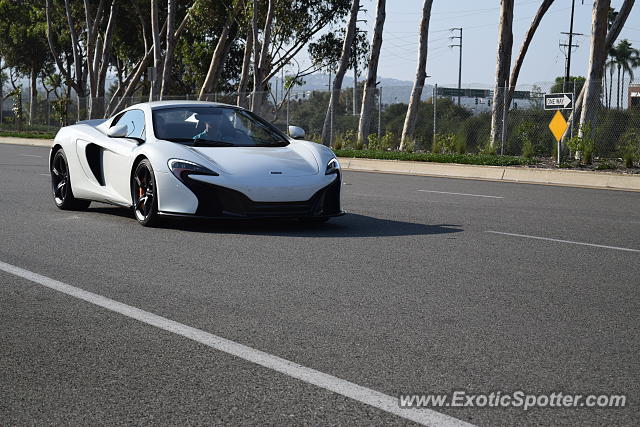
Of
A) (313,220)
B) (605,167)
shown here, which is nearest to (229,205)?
(313,220)

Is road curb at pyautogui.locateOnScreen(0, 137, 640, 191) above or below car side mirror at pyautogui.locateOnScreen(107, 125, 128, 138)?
below

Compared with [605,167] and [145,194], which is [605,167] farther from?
[145,194]

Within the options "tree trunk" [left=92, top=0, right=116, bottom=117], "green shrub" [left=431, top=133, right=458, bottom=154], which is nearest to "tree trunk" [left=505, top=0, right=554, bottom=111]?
"green shrub" [left=431, top=133, right=458, bottom=154]

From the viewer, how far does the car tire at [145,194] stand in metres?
10.1

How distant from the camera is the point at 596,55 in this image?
24.3 metres

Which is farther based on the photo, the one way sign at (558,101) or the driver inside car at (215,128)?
the one way sign at (558,101)

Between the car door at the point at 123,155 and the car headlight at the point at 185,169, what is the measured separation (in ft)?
2.93

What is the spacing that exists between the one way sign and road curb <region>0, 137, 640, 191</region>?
110 inches

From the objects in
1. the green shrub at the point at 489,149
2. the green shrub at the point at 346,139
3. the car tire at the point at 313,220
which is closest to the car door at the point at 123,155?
the car tire at the point at 313,220

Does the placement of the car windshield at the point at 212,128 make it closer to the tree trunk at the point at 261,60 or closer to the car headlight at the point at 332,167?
the car headlight at the point at 332,167

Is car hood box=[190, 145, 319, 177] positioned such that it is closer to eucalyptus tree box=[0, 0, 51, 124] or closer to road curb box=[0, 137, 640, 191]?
road curb box=[0, 137, 640, 191]

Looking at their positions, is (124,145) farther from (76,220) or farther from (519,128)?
(519,128)

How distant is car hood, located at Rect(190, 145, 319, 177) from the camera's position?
9.83m

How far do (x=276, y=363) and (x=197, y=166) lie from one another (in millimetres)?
5217
